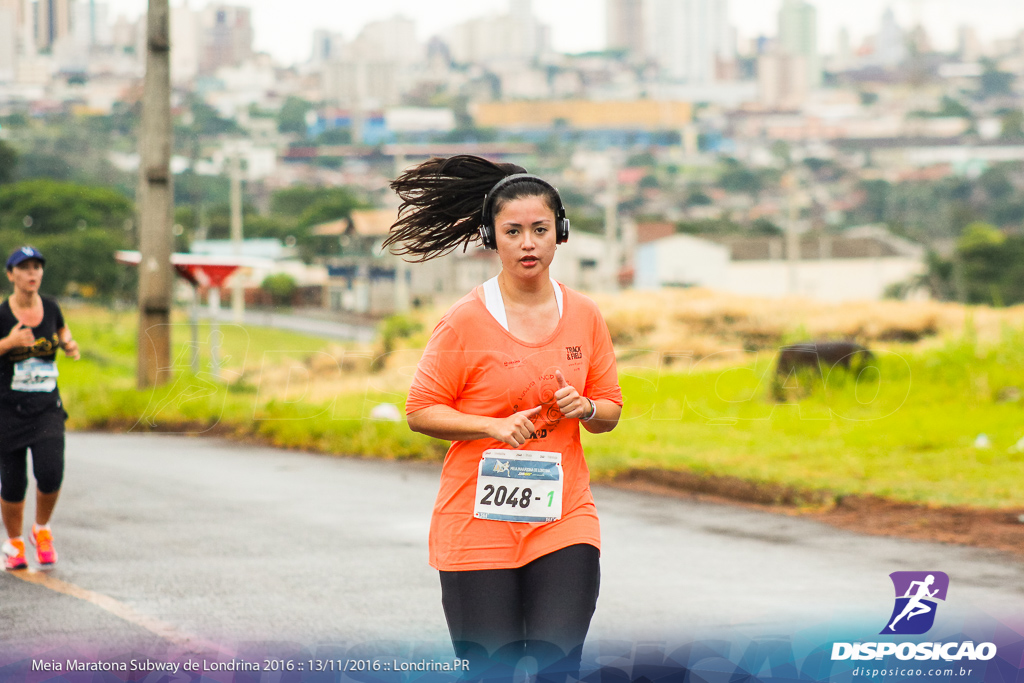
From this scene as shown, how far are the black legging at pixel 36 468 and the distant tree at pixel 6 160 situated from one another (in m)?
35.5

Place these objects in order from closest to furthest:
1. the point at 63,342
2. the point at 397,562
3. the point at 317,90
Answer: the point at 63,342 < the point at 397,562 < the point at 317,90

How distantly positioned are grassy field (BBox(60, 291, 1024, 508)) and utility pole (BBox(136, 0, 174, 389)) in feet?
2.92

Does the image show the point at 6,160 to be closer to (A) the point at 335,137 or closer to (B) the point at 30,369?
(B) the point at 30,369

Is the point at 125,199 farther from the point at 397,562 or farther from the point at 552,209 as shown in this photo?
the point at 552,209

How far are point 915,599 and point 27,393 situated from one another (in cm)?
504

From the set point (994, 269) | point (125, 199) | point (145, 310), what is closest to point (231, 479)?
point (145, 310)

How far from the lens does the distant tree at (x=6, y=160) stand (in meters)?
40.3

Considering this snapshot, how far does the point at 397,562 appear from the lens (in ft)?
26.4

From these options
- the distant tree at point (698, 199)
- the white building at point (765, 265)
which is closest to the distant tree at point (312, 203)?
the white building at point (765, 265)

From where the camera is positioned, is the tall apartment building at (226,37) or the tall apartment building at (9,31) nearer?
the tall apartment building at (9,31)

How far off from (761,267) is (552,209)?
98330mm

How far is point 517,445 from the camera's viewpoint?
150 inches

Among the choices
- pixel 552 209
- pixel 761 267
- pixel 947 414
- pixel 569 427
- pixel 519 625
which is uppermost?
pixel 552 209

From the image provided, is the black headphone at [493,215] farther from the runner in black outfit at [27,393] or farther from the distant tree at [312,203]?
the distant tree at [312,203]
